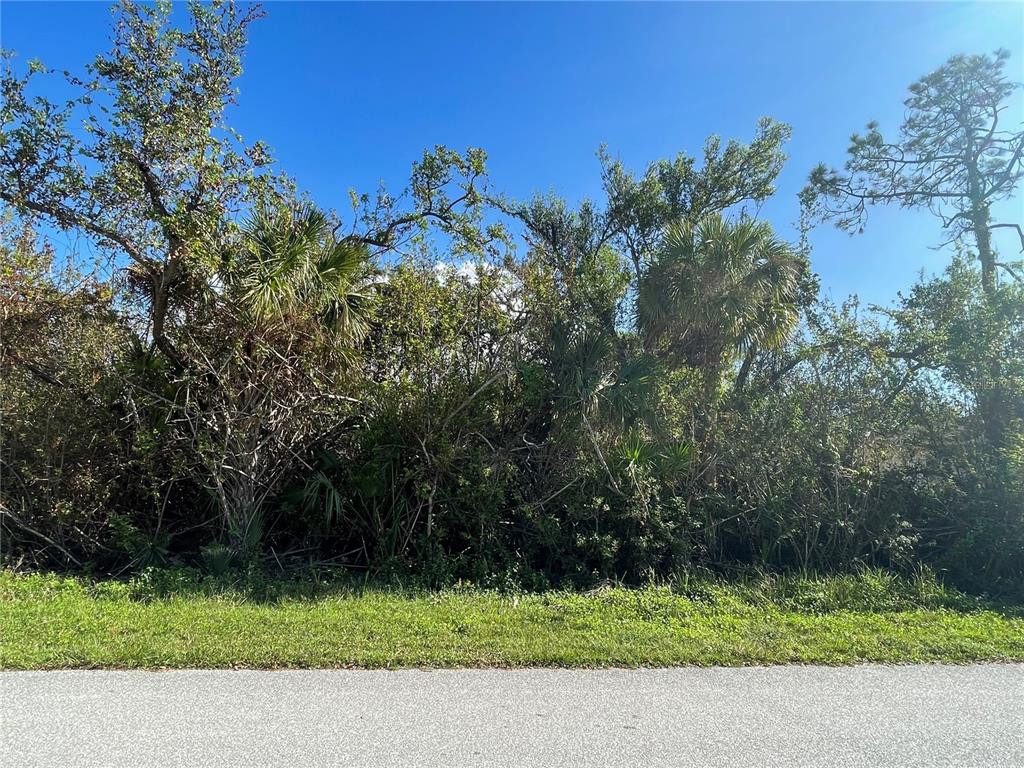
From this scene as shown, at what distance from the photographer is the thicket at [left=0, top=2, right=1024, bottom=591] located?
6.91 metres

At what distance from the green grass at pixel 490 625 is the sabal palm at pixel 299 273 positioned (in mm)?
3148

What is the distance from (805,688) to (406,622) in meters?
3.25

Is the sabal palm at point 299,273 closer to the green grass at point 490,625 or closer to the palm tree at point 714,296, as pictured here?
the green grass at point 490,625

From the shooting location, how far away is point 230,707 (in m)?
3.50

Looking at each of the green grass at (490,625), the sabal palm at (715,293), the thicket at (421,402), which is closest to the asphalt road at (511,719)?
the green grass at (490,625)

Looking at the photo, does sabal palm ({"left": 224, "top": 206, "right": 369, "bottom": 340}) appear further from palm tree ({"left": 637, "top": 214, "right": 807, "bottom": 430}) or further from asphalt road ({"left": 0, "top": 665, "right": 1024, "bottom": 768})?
palm tree ({"left": 637, "top": 214, "right": 807, "bottom": 430})

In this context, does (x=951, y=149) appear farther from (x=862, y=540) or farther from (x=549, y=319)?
(x=549, y=319)

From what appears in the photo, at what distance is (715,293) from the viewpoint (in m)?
8.29

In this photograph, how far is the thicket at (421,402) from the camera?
6914 millimetres

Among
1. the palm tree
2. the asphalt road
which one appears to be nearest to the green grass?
the asphalt road

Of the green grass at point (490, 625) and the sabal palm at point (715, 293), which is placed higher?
the sabal palm at point (715, 293)

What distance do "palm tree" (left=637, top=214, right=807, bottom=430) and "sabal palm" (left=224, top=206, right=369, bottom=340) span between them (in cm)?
420

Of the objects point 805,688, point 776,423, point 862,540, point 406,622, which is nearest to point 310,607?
point 406,622

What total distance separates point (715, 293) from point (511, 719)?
259 inches
